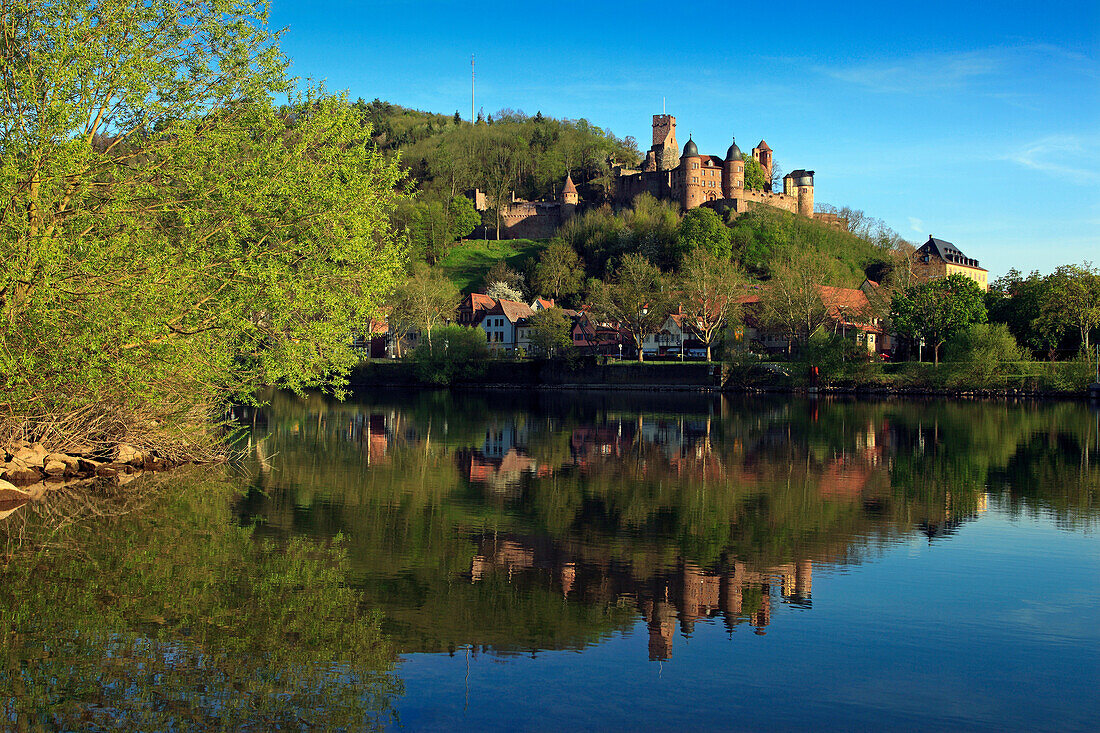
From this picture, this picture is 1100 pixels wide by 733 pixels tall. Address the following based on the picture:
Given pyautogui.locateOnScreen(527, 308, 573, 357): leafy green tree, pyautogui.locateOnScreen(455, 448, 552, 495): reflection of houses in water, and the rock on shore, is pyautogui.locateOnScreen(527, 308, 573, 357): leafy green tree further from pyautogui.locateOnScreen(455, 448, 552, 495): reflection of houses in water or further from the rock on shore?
the rock on shore

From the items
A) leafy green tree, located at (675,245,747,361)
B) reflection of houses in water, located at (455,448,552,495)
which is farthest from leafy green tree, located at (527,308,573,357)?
reflection of houses in water, located at (455,448,552,495)

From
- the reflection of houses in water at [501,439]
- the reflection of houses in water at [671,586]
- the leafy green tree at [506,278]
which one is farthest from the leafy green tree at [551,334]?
the reflection of houses in water at [671,586]

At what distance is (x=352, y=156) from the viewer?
23.8m

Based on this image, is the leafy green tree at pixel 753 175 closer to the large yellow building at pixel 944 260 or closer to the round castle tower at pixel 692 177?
the round castle tower at pixel 692 177

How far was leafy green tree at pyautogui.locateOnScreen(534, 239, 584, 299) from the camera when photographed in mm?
130125

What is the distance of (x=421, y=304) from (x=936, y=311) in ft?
165

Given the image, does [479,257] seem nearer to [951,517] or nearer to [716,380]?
[716,380]

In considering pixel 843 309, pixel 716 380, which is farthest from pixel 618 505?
pixel 843 309

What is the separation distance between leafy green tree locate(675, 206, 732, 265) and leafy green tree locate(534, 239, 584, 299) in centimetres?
1463

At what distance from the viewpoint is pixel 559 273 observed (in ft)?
426

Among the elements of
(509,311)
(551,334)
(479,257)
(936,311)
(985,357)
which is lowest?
(985,357)

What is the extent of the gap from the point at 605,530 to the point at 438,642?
7432mm

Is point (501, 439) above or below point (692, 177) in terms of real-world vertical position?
below

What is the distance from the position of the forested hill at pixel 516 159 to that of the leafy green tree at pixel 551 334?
7089cm
